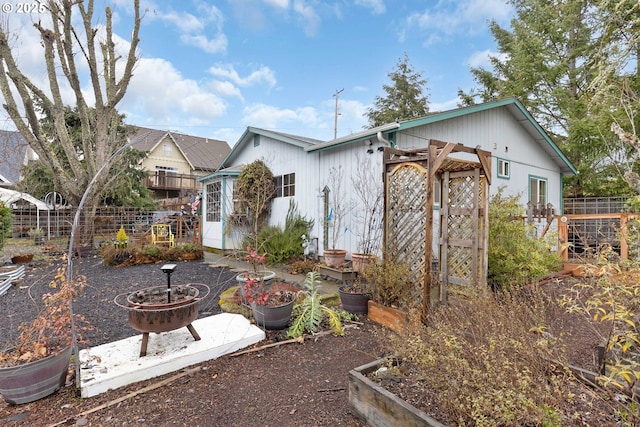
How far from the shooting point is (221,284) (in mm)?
5863

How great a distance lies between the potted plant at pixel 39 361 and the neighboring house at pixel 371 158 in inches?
202

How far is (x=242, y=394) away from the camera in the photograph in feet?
8.04

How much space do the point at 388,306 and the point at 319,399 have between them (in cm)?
169

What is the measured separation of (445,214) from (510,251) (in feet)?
4.49

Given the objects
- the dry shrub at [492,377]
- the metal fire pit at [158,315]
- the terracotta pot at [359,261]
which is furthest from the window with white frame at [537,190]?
the metal fire pit at [158,315]

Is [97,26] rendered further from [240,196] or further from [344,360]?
[344,360]

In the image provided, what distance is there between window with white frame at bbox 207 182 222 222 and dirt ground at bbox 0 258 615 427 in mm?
6432

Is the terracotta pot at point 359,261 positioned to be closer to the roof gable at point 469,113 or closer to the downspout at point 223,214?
the roof gable at point 469,113

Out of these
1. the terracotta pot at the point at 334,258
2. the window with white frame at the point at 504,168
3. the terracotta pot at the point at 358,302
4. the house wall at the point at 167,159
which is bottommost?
the terracotta pot at the point at 358,302

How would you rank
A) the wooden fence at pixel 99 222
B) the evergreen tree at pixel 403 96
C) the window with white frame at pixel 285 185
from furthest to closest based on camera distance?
the evergreen tree at pixel 403 96 → the wooden fence at pixel 99 222 → the window with white frame at pixel 285 185

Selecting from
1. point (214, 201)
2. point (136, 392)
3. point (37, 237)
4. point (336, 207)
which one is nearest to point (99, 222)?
point (37, 237)

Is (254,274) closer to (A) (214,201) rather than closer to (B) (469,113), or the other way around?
(B) (469,113)

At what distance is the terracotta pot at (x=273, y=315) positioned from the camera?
11.7 ft

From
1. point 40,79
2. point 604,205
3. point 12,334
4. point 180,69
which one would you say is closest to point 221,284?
point 12,334
